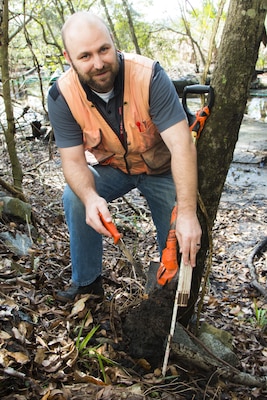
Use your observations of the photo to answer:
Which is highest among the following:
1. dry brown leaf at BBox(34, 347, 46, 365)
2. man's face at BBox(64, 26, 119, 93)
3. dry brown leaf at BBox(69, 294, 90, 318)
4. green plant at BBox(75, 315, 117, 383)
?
man's face at BBox(64, 26, 119, 93)

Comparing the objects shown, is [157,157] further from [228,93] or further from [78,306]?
[78,306]

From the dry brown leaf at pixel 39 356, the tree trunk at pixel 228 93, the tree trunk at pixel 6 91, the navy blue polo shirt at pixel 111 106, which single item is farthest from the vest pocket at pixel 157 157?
the tree trunk at pixel 6 91

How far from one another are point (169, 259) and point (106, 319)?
76 centimetres

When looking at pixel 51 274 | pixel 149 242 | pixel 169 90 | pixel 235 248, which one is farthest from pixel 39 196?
pixel 169 90

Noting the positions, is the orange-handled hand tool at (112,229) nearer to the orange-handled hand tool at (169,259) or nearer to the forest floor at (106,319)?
the orange-handled hand tool at (169,259)

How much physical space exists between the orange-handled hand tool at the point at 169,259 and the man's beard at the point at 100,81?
3.21 feet

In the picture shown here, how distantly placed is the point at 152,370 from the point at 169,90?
1834 mm

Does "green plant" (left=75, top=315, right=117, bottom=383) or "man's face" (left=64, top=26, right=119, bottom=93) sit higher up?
"man's face" (left=64, top=26, right=119, bottom=93)

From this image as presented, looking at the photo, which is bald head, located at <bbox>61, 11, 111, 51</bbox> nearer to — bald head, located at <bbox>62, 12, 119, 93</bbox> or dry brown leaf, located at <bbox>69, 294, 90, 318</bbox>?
bald head, located at <bbox>62, 12, 119, 93</bbox>

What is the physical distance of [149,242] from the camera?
196 inches

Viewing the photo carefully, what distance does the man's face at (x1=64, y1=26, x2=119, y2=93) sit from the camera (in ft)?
8.44

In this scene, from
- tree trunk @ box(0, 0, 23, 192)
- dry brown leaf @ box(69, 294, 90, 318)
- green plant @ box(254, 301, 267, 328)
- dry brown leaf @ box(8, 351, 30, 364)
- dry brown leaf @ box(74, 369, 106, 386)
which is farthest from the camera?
tree trunk @ box(0, 0, 23, 192)

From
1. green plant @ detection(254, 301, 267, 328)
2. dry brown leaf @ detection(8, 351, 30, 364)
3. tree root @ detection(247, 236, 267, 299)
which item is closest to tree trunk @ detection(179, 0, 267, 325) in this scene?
green plant @ detection(254, 301, 267, 328)

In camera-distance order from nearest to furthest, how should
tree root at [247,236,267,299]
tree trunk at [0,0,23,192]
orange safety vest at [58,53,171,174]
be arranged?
orange safety vest at [58,53,171,174] → tree root at [247,236,267,299] → tree trunk at [0,0,23,192]
